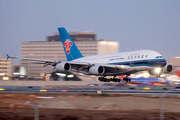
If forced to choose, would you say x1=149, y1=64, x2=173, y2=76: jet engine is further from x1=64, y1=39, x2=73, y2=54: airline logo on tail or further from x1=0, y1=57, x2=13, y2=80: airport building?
x1=0, y1=57, x2=13, y2=80: airport building

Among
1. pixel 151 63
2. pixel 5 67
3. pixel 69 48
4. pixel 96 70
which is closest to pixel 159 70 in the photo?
pixel 151 63

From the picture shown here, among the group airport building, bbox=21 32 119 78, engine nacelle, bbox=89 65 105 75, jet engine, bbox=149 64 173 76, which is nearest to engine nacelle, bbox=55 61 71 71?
engine nacelle, bbox=89 65 105 75

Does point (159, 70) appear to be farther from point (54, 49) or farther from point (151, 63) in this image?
point (54, 49)

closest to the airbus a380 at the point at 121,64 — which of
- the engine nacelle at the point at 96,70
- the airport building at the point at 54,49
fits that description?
the engine nacelle at the point at 96,70

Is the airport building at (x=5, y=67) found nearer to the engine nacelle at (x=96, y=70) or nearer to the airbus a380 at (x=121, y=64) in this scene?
the airbus a380 at (x=121, y=64)

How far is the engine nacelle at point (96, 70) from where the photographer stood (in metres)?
50.2

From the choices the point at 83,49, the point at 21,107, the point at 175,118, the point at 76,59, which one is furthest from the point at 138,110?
the point at 83,49

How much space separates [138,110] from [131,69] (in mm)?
18714

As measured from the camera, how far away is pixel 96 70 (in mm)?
50156

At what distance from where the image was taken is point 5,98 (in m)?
34.3

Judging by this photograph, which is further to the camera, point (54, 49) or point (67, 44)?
point (54, 49)

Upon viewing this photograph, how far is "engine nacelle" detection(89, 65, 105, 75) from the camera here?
50219mm

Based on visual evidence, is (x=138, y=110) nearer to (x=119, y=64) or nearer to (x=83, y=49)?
(x=119, y=64)

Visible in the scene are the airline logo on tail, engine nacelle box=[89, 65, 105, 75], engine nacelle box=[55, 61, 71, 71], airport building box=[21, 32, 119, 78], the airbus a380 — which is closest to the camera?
the airbus a380
